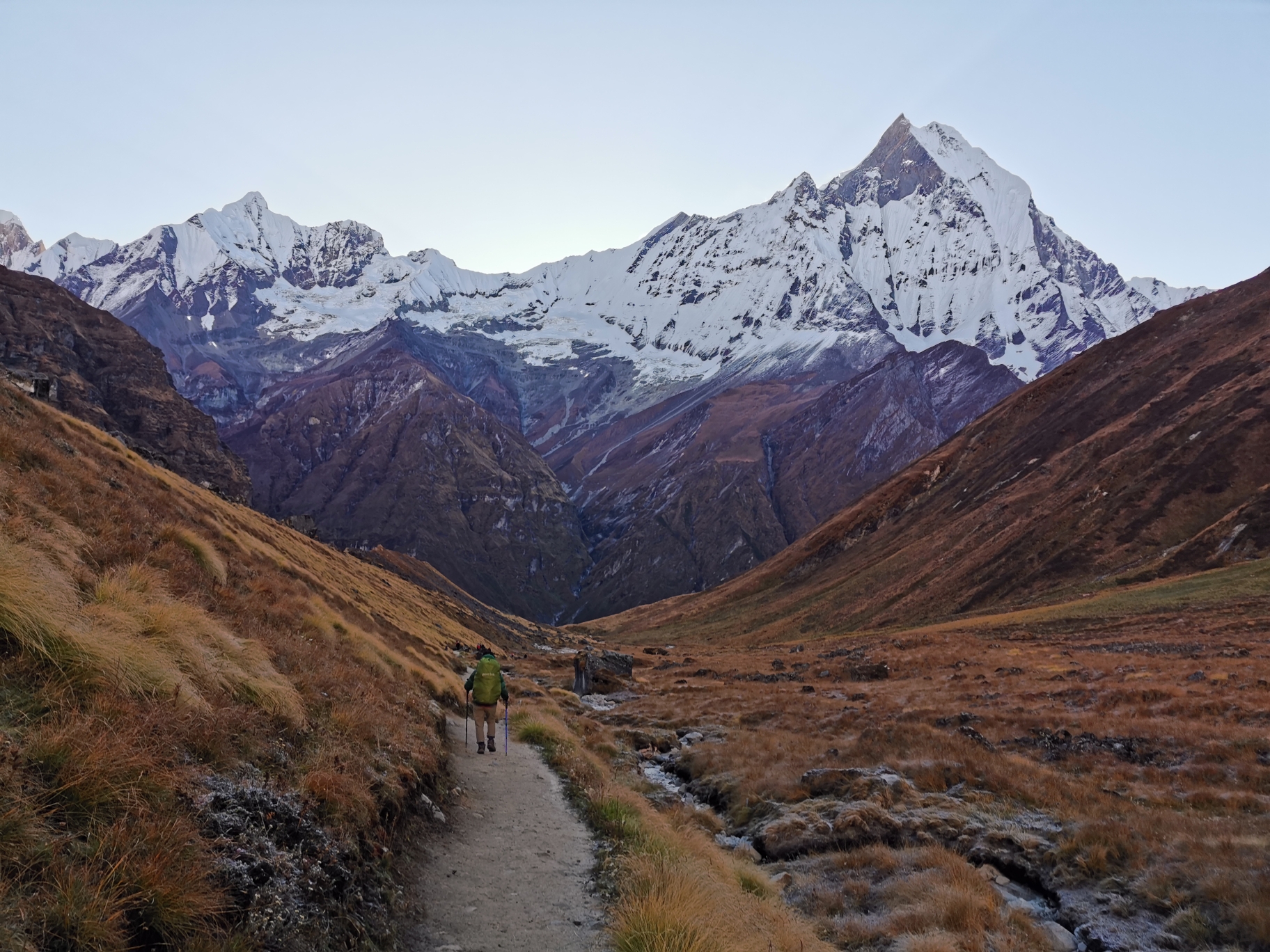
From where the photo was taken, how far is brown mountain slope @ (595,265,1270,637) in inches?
3007

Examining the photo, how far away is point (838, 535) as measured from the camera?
13888cm

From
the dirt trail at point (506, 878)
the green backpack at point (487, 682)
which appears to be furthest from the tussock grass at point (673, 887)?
the green backpack at point (487, 682)

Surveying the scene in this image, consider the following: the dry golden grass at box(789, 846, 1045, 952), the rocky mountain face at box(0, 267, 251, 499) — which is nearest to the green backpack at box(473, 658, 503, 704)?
the dry golden grass at box(789, 846, 1045, 952)

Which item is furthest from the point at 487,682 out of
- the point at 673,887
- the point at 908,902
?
the point at 673,887

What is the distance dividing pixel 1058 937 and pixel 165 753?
1098 centimetres

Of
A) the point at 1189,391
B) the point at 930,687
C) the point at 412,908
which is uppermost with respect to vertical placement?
the point at 1189,391

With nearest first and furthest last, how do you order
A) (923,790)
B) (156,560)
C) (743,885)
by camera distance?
(743,885) < (156,560) < (923,790)

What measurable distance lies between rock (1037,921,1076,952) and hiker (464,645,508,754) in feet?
36.4

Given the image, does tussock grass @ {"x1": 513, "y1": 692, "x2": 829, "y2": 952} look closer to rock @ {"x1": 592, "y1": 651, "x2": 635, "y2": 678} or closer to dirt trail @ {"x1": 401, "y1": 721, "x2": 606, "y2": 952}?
dirt trail @ {"x1": 401, "y1": 721, "x2": 606, "y2": 952}

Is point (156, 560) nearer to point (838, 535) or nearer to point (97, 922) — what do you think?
point (97, 922)

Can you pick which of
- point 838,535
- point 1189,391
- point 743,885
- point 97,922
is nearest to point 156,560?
point 97,922

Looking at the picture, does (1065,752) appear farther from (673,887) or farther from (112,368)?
(112,368)

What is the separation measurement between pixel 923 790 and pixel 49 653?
1611cm

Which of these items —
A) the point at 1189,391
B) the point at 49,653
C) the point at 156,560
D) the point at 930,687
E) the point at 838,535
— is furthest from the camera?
the point at 838,535
